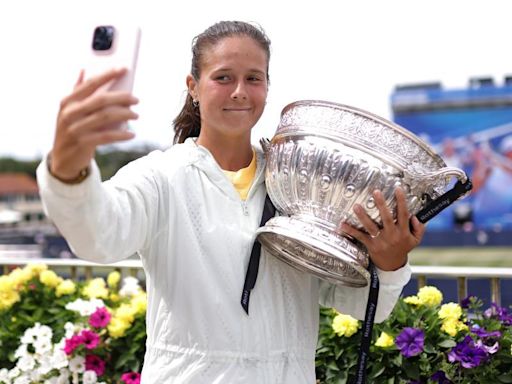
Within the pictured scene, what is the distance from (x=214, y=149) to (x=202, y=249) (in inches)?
12.0

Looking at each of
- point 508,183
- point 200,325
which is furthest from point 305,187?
point 508,183

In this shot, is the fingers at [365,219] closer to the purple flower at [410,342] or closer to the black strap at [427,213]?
the black strap at [427,213]

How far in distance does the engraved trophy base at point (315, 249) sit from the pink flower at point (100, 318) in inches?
84.0

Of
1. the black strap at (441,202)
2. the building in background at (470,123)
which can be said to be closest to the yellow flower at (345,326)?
the black strap at (441,202)

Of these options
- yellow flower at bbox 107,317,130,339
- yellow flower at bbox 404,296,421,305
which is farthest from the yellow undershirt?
yellow flower at bbox 107,317,130,339

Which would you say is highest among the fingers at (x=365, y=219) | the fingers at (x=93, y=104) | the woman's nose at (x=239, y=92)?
the woman's nose at (x=239, y=92)

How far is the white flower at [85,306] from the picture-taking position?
3.86 meters

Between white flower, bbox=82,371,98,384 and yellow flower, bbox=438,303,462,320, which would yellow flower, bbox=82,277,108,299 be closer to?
white flower, bbox=82,371,98,384

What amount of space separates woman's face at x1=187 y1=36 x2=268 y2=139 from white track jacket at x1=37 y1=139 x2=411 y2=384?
0.39 ft

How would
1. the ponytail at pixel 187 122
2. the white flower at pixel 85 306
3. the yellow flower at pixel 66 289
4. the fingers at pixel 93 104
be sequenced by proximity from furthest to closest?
the yellow flower at pixel 66 289, the white flower at pixel 85 306, the ponytail at pixel 187 122, the fingers at pixel 93 104

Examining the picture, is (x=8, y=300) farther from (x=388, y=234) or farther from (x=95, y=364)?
(x=388, y=234)

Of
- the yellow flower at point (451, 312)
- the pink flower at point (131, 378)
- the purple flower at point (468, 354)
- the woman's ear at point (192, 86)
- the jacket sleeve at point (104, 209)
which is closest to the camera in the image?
the jacket sleeve at point (104, 209)

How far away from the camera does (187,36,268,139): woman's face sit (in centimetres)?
184

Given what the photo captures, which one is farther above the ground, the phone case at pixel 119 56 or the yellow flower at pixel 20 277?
the phone case at pixel 119 56
